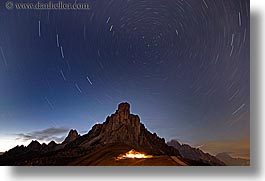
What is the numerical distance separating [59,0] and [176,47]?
18.2 inches

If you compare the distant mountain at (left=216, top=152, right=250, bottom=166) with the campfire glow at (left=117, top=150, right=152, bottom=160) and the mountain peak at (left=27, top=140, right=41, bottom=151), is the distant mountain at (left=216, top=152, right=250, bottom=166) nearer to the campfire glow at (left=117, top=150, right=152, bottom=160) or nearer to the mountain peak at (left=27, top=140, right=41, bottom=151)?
the campfire glow at (left=117, top=150, right=152, bottom=160)

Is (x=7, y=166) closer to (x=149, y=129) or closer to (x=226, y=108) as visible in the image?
(x=149, y=129)

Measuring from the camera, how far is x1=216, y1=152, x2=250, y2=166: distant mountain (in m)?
1.55

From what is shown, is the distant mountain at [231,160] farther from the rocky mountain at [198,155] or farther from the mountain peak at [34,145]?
the mountain peak at [34,145]

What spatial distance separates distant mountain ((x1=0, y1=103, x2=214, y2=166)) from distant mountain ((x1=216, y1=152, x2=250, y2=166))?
3.0 inches

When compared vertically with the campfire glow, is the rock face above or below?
above

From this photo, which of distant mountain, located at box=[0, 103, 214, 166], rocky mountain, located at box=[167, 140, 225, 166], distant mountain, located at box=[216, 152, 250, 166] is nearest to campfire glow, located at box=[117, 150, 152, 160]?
distant mountain, located at box=[0, 103, 214, 166]

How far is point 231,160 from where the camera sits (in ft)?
5.09

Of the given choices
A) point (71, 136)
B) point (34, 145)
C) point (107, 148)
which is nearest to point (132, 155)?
point (107, 148)

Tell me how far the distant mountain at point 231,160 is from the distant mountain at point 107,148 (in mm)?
77

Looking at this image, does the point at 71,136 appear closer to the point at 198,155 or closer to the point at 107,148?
the point at 107,148

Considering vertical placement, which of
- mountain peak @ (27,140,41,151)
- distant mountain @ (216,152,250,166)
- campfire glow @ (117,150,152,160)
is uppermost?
mountain peak @ (27,140,41,151)

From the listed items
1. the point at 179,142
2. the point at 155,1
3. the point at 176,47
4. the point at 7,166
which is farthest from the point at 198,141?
the point at 7,166

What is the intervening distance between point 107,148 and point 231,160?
450 mm
